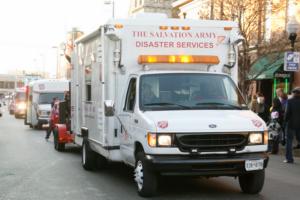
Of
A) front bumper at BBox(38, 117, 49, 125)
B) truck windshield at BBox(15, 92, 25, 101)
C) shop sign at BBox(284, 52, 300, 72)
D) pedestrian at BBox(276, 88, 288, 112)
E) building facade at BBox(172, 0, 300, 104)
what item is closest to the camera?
pedestrian at BBox(276, 88, 288, 112)

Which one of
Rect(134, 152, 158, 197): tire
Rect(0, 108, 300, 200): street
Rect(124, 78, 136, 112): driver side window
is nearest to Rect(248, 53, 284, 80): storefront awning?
Rect(0, 108, 300, 200): street

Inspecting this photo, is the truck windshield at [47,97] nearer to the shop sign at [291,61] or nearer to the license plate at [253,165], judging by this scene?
the shop sign at [291,61]

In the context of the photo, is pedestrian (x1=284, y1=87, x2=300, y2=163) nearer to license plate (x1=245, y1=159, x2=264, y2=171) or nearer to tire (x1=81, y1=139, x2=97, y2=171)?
tire (x1=81, y1=139, x2=97, y2=171)

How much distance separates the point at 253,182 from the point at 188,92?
1722mm

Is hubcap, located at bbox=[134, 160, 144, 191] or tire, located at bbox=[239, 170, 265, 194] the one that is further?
tire, located at bbox=[239, 170, 265, 194]

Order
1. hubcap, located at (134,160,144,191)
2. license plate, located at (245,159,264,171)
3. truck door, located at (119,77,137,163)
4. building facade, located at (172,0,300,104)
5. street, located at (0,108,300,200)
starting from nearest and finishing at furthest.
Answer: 1. license plate, located at (245,159,264,171)
2. hubcap, located at (134,160,144,191)
3. street, located at (0,108,300,200)
4. truck door, located at (119,77,137,163)
5. building facade, located at (172,0,300,104)

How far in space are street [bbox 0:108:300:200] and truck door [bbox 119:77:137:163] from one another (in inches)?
24.6

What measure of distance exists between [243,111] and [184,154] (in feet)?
4.44

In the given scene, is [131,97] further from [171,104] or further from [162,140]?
[162,140]

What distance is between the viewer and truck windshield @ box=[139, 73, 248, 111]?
8633 mm

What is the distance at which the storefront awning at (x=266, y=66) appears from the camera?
23734mm

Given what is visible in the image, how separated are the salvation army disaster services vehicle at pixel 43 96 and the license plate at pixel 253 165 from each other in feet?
63.7

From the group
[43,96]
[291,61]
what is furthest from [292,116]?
[43,96]

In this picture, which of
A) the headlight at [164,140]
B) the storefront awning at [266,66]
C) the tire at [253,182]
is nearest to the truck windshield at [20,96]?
the storefront awning at [266,66]
